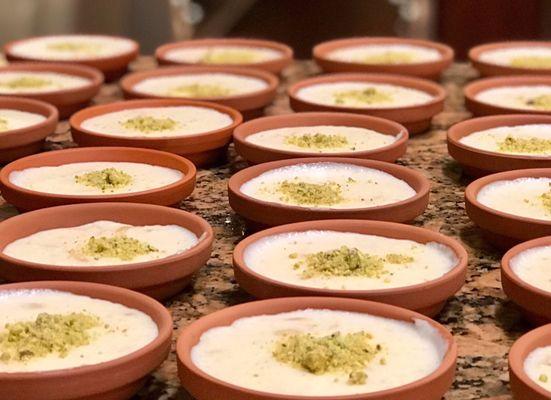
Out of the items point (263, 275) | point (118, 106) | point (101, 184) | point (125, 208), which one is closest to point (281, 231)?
point (263, 275)

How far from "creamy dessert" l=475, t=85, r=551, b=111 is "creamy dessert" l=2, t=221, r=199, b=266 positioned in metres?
1.39

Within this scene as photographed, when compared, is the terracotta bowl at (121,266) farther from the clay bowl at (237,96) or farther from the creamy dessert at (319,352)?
the clay bowl at (237,96)

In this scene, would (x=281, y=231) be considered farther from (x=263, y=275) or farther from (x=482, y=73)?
(x=482, y=73)

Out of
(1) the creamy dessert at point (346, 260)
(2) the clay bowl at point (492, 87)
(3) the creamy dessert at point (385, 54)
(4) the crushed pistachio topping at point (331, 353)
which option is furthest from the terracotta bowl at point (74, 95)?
(4) the crushed pistachio topping at point (331, 353)

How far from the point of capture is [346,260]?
201 centimetres

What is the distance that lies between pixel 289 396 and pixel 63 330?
0.42 meters

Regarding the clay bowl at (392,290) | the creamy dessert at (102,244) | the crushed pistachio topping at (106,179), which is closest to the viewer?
the clay bowl at (392,290)

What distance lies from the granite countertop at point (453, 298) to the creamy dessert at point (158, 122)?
0.39 feet

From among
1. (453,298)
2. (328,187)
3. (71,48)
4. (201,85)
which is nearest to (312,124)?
(201,85)

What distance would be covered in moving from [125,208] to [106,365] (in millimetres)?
750

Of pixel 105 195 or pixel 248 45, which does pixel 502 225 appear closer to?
pixel 105 195

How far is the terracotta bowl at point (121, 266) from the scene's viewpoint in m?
1.96

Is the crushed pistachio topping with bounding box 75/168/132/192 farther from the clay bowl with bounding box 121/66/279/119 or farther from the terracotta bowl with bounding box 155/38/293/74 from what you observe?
the terracotta bowl with bounding box 155/38/293/74

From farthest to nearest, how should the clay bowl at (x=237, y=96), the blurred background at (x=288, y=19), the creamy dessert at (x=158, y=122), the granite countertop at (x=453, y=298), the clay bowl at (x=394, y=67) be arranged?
the blurred background at (x=288, y=19)
the clay bowl at (x=394, y=67)
the clay bowl at (x=237, y=96)
the creamy dessert at (x=158, y=122)
the granite countertop at (x=453, y=298)
